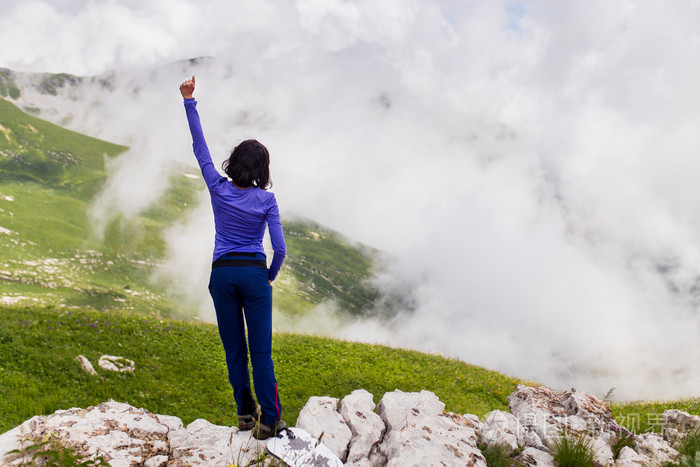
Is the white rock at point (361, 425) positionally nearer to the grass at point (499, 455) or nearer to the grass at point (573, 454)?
the grass at point (499, 455)

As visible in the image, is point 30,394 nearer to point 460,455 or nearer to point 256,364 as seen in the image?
point 256,364

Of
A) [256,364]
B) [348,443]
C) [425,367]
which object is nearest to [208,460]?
[256,364]

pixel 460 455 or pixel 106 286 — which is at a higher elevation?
pixel 460 455

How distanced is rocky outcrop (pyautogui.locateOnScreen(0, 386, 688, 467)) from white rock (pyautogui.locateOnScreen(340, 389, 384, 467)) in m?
0.02

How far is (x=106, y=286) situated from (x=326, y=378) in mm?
184141

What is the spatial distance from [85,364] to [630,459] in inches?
566

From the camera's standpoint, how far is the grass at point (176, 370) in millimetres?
11836

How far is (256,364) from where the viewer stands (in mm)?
7375

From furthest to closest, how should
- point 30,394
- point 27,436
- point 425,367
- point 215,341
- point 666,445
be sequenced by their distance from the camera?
point 425,367
point 215,341
point 30,394
point 666,445
point 27,436

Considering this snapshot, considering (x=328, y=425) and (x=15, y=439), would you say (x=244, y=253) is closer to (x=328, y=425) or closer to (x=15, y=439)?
(x=328, y=425)

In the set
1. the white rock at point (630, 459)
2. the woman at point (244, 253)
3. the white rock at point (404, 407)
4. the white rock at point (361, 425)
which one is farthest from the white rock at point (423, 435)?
the white rock at point (630, 459)

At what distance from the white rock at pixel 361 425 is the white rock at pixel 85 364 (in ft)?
26.3

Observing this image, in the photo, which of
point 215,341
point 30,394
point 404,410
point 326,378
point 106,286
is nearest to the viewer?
point 404,410

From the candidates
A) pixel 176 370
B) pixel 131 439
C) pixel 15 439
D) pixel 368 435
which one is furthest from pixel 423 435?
pixel 176 370
